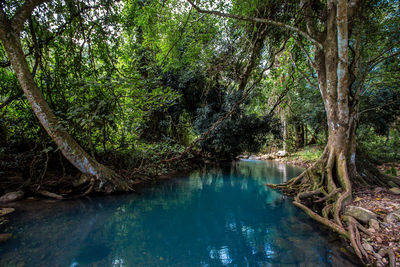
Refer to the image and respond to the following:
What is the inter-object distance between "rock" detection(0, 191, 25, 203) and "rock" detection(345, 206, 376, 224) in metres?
7.91

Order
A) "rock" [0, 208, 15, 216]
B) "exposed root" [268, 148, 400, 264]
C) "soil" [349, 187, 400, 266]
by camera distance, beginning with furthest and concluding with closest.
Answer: "rock" [0, 208, 15, 216] → "exposed root" [268, 148, 400, 264] → "soil" [349, 187, 400, 266]

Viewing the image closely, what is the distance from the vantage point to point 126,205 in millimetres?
4977

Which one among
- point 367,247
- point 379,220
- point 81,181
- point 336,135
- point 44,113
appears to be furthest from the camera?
point 81,181

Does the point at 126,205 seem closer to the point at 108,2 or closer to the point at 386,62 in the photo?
the point at 108,2

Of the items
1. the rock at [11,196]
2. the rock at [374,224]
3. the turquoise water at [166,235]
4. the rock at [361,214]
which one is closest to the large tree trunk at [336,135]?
the rock at [361,214]

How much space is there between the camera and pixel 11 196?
185 inches

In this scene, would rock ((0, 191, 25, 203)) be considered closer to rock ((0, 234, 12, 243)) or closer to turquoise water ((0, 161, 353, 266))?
turquoise water ((0, 161, 353, 266))

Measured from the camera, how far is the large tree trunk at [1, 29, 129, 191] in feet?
13.8

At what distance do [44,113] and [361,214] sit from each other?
726 centimetres

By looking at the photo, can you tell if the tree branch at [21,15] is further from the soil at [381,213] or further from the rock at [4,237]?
the soil at [381,213]

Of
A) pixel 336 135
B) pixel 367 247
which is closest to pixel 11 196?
pixel 367 247

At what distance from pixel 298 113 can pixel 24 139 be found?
15017 millimetres

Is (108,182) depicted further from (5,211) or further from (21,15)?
(21,15)

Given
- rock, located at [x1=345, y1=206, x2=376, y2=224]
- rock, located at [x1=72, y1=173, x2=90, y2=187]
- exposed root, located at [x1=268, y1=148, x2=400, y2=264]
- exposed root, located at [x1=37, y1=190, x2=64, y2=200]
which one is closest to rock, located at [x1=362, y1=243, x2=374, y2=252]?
exposed root, located at [x1=268, y1=148, x2=400, y2=264]
